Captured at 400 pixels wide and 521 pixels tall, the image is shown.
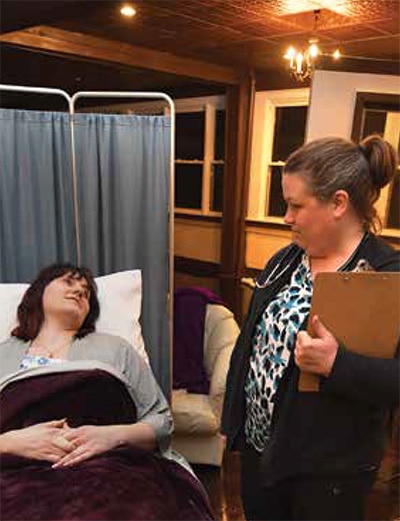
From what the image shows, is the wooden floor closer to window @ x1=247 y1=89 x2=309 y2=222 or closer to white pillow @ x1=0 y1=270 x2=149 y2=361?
white pillow @ x1=0 y1=270 x2=149 y2=361

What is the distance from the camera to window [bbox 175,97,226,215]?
4.41 meters

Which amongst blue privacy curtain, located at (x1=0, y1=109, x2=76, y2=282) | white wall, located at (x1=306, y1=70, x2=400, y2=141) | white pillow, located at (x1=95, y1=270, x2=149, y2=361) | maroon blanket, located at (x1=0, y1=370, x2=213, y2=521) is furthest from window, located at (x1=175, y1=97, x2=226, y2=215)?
maroon blanket, located at (x1=0, y1=370, x2=213, y2=521)

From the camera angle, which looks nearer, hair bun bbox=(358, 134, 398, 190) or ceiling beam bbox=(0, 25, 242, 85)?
hair bun bbox=(358, 134, 398, 190)

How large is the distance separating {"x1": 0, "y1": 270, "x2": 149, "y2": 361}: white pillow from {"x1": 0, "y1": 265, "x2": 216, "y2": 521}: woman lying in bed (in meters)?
0.07

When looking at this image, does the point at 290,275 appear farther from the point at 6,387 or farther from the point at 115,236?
the point at 115,236

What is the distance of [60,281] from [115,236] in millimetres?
467

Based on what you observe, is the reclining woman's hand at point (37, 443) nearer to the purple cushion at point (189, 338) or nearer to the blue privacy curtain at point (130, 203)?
the blue privacy curtain at point (130, 203)

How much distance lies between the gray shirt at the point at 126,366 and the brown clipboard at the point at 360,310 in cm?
81

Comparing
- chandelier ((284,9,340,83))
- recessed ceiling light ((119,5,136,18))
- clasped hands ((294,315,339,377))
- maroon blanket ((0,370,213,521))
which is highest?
recessed ceiling light ((119,5,136,18))

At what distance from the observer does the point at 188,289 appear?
102 inches

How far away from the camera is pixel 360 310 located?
94 cm

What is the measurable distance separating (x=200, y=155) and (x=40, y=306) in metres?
3.23

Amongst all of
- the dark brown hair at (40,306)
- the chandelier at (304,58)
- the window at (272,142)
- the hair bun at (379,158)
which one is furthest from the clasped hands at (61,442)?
the window at (272,142)

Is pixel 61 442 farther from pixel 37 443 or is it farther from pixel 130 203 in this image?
pixel 130 203
